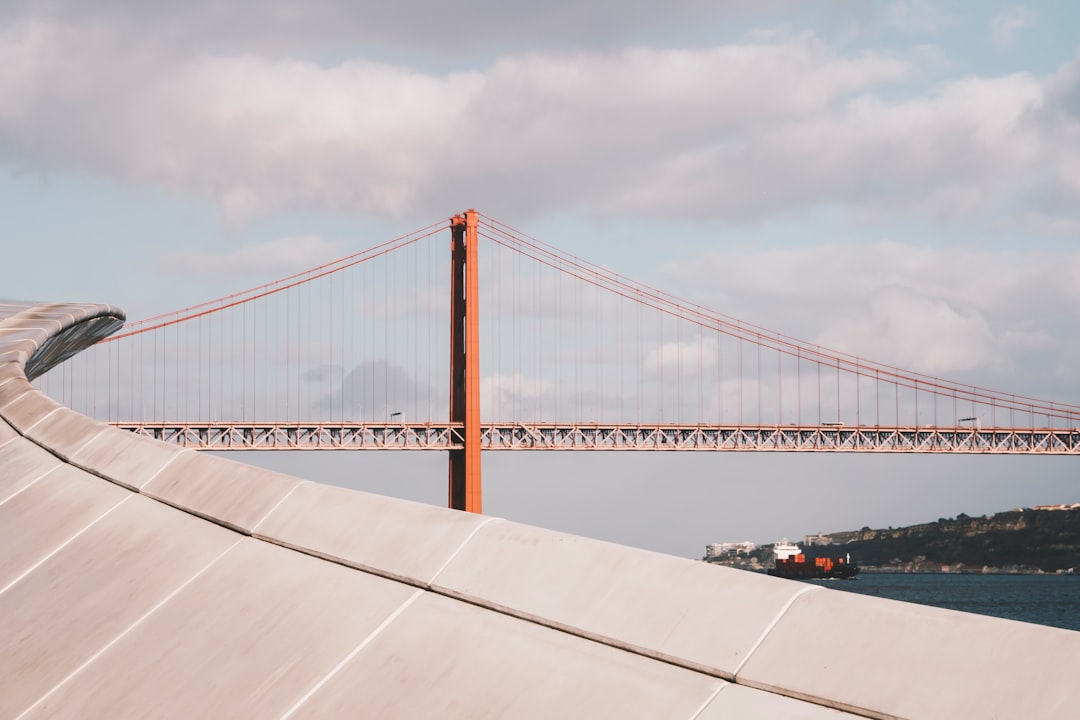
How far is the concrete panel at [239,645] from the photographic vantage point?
306 centimetres

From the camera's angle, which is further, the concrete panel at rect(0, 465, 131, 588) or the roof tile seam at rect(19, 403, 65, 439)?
the roof tile seam at rect(19, 403, 65, 439)

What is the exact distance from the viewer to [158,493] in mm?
4562

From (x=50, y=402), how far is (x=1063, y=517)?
126 metres

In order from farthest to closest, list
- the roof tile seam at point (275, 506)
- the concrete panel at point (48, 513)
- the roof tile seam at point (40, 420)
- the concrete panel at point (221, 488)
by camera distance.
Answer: the roof tile seam at point (40, 420), the concrete panel at point (48, 513), the concrete panel at point (221, 488), the roof tile seam at point (275, 506)

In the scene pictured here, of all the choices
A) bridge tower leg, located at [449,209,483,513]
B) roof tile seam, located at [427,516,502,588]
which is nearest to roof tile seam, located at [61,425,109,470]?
roof tile seam, located at [427,516,502,588]

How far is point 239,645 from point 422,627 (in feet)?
1.82

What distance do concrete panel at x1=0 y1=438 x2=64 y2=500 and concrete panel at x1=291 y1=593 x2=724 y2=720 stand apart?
276 centimetres

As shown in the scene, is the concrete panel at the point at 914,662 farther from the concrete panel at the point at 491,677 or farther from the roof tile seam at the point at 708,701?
the concrete panel at the point at 491,677

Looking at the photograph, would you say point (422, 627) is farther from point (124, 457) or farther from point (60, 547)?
point (124, 457)

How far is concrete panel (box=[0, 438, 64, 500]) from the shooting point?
520 cm

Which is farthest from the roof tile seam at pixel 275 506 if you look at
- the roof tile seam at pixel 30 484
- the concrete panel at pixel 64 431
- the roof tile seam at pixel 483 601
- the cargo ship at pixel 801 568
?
the cargo ship at pixel 801 568

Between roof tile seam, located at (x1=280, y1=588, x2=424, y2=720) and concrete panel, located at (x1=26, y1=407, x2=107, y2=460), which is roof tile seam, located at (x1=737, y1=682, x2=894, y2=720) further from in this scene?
concrete panel, located at (x1=26, y1=407, x2=107, y2=460)

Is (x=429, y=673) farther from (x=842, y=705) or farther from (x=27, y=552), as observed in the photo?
(x=27, y=552)

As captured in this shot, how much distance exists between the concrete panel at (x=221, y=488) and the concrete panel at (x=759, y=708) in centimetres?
199
